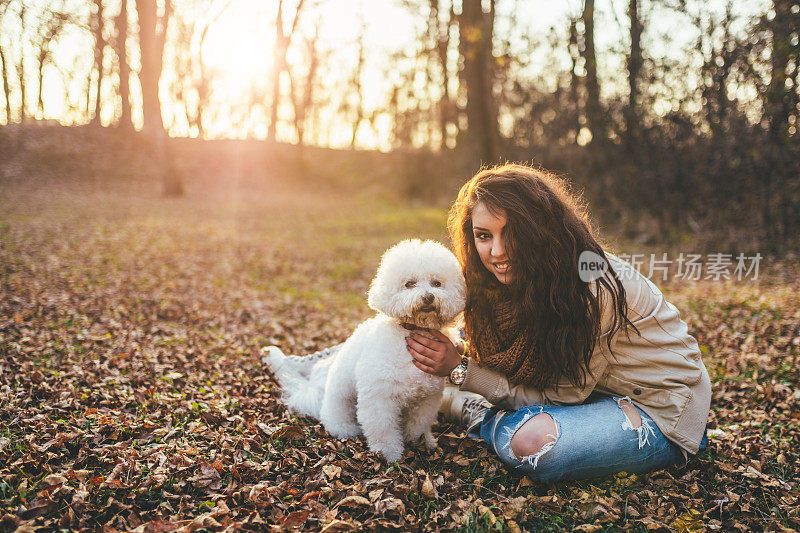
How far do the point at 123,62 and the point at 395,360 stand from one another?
70.5 ft

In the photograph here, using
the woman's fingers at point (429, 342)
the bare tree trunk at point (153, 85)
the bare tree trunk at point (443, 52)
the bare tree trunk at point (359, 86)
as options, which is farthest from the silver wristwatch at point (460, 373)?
the bare tree trunk at point (359, 86)

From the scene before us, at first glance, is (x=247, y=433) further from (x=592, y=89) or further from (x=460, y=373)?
(x=592, y=89)

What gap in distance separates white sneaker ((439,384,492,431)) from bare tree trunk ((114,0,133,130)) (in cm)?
2057

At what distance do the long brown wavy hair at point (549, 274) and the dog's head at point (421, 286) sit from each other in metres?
0.35

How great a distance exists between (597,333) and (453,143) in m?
22.8

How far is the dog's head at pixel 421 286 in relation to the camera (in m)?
2.81

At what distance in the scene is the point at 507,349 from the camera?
3.07 m

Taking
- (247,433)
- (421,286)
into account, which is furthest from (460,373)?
(247,433)

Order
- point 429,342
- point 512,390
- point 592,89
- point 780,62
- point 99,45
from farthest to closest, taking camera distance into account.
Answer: point 99,45
point 592,89
point 780,62
point 512,390
point 429,342

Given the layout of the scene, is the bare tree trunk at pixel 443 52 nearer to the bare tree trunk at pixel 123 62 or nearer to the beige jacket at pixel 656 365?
the bare tree trunk at pixel 123 62

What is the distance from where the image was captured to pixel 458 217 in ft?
10.5

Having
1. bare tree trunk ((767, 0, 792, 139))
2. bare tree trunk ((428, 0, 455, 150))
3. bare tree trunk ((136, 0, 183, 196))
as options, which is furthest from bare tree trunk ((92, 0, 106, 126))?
bare tree trunk ((767, 0, 792, 139))

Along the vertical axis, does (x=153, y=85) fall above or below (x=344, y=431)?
above

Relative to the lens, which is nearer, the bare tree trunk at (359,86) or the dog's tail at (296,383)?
the dog's tail at (296,383)
